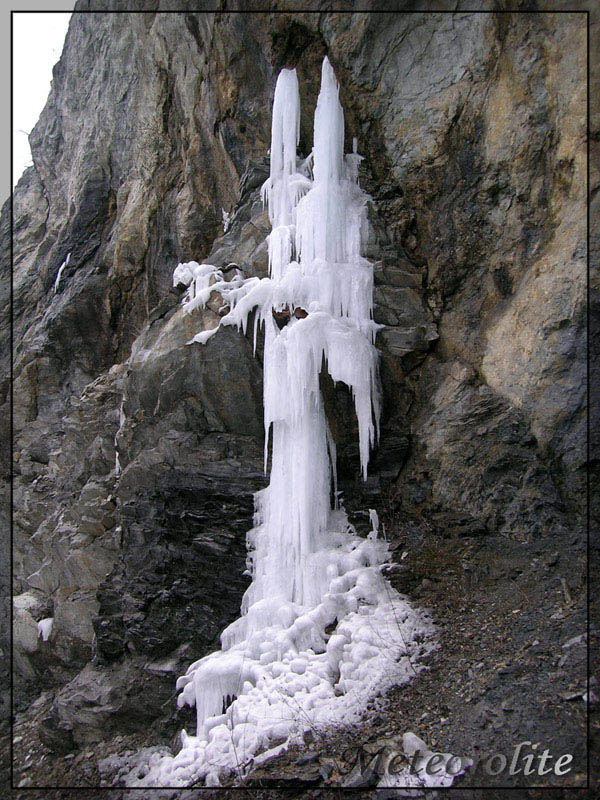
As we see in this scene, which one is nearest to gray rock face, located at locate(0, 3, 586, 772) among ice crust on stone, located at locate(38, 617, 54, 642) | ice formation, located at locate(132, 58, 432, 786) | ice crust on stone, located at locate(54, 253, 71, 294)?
ice crust on stone, located at locate(38, 617, 54, 642)

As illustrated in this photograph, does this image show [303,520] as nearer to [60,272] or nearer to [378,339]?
[378,339]

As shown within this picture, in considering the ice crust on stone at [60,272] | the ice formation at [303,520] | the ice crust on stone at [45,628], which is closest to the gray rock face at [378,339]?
the ice crust on stone at [45,628]

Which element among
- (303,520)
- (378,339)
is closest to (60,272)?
(378,339)

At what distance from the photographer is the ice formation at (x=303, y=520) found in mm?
5930

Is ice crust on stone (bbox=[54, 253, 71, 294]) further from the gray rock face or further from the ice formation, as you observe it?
the ice formation

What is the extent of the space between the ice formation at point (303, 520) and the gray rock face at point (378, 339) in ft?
1.36

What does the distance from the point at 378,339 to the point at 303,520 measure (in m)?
3.29

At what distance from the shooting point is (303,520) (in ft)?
25.1

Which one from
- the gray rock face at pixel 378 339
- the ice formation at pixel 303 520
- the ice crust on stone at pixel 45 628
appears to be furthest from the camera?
the ice crust on stone at pixel 45 628

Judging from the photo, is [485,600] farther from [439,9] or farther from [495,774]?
[439,9]

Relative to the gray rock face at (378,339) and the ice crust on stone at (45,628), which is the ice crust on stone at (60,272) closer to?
the gray rock face at (378,339)

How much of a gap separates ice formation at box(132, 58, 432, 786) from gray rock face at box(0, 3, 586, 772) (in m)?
0.41

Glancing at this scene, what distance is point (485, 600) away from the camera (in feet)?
21.0

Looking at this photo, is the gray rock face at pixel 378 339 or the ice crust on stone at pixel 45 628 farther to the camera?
the ice crust on stone at pixel 45 628
